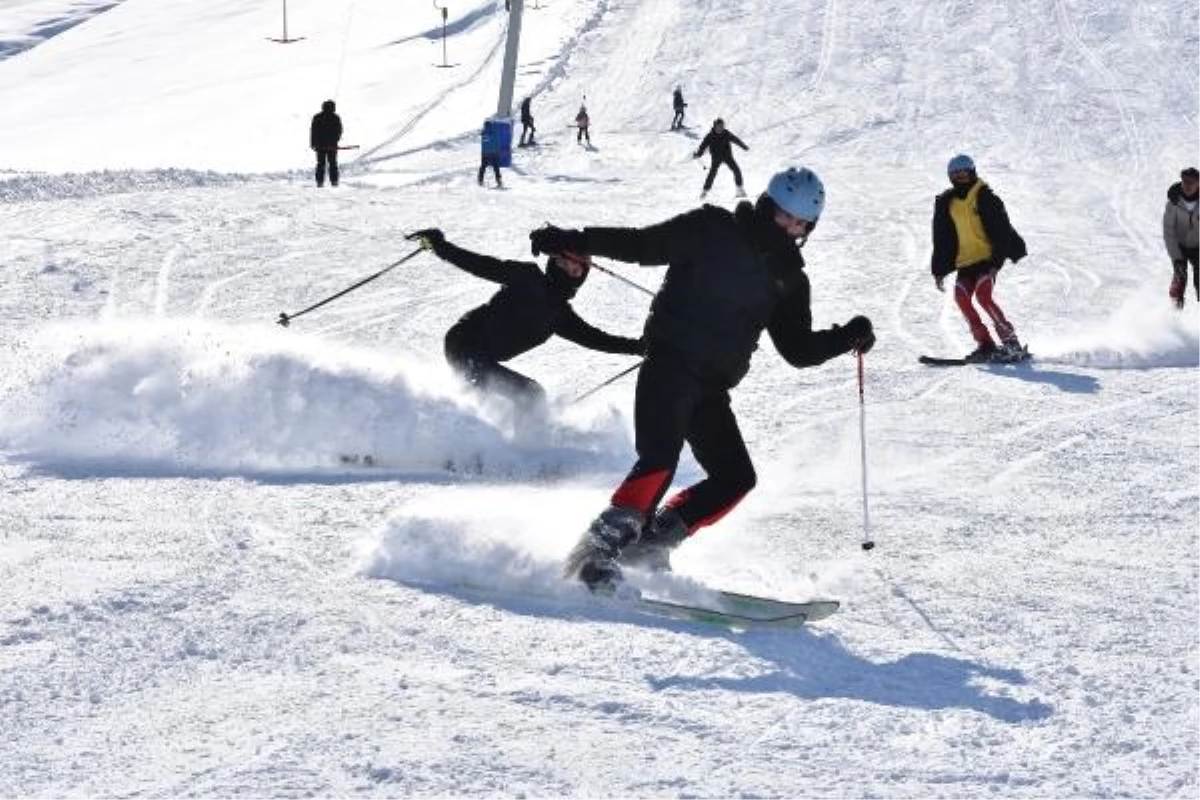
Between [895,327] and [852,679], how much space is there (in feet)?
28.7

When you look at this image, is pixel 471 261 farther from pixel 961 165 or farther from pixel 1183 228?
pixel 1183 228

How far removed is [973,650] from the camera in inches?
220

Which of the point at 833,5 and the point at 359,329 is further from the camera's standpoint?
the point at 833,5

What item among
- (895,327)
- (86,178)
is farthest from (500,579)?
(86,178)

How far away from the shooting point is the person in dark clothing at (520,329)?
8.73 m

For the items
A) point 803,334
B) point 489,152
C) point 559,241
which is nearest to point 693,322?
point 803,334

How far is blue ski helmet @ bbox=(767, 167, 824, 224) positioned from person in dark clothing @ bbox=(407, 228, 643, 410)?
2.75m

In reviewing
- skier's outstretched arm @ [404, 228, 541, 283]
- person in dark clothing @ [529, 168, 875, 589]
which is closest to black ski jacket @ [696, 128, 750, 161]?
skier's outstretched arm @ [404, 228, 541, 283]

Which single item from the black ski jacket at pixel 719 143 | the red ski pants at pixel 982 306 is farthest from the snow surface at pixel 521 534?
the black ski jacket at pixel 719 143

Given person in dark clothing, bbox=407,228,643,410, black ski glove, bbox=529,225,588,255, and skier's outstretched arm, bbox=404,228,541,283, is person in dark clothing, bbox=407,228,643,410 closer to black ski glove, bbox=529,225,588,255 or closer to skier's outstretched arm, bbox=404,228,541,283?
skier's outstretched arm, bbox=404,228,541,283

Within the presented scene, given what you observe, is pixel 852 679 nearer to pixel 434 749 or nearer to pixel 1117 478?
pixel 434 749

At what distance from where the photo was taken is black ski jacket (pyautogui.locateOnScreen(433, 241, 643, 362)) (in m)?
8.70

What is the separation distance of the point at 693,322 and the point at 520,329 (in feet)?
9.69

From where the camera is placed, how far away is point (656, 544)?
6.19 metres
